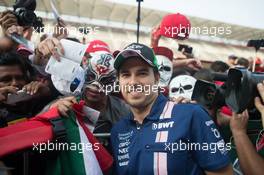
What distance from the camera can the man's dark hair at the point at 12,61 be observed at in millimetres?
2639

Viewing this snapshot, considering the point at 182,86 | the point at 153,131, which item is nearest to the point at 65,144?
the point at 153,131

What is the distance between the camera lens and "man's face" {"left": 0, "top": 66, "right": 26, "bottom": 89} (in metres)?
2.59

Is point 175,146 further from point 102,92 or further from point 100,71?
point 100,71

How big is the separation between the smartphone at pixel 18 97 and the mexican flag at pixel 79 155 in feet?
1.44

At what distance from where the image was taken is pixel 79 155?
2023 mm

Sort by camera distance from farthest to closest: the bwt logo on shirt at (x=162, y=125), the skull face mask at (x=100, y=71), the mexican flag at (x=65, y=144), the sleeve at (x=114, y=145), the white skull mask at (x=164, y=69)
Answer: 1. the white skull mask at (x=164, y=69)
2. the skull face mask at (x=100, y=71)
3. the sleeve at (x=114, y=145)
4. the bwt logo on shirt at (x=162, y=125)
5. the mexican flag at (x=65, y=144)

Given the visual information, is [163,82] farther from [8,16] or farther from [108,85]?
[8,16]

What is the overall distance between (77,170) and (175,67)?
240 cm

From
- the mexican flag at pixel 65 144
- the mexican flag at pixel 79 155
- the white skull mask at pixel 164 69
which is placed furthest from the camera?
the white skull mask at pixel 164 69

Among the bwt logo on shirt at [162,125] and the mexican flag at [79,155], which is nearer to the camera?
the mexican flag at [79,155]

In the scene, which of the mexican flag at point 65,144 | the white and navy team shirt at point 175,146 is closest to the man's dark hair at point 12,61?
the mexican flag at point 65,144

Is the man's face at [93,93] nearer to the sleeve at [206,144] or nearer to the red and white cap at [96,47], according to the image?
the red and white cap at [96,47]

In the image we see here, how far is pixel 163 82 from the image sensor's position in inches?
149

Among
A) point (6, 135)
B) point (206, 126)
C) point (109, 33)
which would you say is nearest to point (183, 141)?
point (206, 126)
